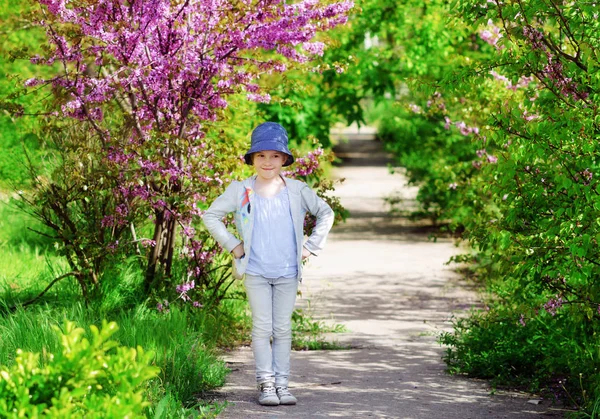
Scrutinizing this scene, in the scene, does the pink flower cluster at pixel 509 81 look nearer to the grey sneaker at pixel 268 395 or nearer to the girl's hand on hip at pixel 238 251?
the girl's hand on hip at pixel 238 251

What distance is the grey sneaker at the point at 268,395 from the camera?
5.89m

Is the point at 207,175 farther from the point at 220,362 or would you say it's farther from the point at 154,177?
the point at 220,362

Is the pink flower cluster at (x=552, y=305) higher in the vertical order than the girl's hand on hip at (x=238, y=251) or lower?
lower

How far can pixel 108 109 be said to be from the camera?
26.0ft

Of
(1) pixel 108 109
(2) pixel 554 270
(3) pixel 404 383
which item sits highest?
(1) pixel 108 109

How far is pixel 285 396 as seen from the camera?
5.93m

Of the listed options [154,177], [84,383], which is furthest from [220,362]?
[84,383]

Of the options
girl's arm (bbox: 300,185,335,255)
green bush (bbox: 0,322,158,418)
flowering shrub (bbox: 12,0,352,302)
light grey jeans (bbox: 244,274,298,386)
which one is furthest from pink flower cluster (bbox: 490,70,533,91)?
green bush (bbox: 0,322,158,418)

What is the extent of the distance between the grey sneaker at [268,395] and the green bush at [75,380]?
2130 mm

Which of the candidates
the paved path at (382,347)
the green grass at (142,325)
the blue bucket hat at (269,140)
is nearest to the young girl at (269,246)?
the blue bucket hat at (269,140)

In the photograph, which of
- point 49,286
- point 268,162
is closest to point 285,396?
point 268,162

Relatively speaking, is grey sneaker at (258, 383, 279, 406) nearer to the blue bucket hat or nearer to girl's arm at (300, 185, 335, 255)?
girl's arm at (300, 185, 335, 255)

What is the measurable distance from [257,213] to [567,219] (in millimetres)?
1774

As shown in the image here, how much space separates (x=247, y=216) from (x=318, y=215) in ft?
1.51
